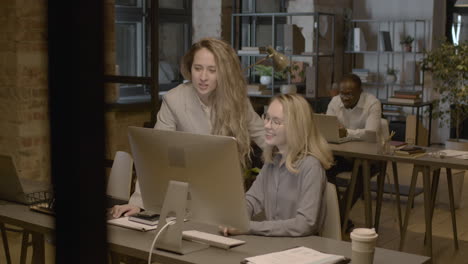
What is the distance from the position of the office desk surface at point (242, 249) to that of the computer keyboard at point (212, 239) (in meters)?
0.02

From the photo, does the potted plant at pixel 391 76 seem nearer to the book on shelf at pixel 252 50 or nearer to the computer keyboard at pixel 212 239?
the book on shelf at pixel 252 50

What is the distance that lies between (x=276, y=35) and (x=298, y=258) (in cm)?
647

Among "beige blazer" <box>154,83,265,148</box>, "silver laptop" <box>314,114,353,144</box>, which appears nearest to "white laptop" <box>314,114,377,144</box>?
"silver laptop" <box>314,114,353,144</box>

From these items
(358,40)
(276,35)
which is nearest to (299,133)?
(276,35)

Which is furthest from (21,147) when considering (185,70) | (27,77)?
(185,70)

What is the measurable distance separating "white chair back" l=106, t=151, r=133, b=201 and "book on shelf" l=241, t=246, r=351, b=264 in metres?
1.22

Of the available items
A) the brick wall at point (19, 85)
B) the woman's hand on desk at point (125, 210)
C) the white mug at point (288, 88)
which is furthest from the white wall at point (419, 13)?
the woman's hand on desk at point (125, 210)

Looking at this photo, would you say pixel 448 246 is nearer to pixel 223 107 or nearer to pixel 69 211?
pixel 223 107

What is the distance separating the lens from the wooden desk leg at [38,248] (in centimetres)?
277

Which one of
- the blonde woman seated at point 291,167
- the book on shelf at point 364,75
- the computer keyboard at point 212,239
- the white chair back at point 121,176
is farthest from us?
the book on shelf at point 364,75

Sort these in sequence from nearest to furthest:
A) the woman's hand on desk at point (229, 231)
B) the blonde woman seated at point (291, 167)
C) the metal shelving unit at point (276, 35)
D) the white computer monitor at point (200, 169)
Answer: the white computer monitor at point (200, 169)
the woman's hand on desk at point (229, 231)
the blonde woman seated at point (291, 167)
the metal shelving unit at point (276, 35)

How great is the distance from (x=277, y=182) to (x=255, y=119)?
56cm

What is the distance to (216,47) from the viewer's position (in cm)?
288

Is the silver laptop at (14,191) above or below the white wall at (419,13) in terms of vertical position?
below
